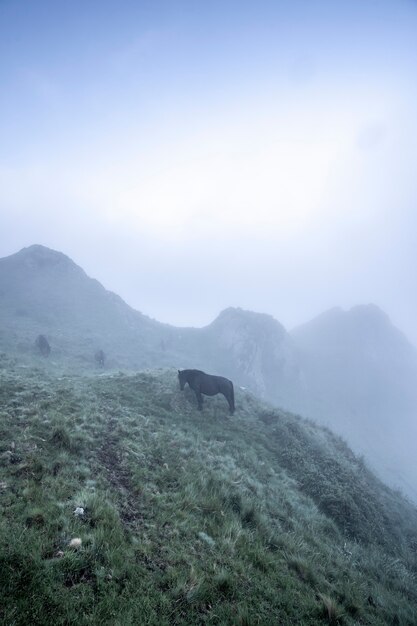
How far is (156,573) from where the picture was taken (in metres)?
5.55

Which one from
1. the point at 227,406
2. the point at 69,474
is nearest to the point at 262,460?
the point at 227,406

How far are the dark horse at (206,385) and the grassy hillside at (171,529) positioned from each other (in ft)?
9.25

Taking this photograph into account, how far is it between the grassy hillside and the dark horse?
2819mm

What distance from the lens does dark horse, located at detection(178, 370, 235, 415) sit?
1819 centimetres

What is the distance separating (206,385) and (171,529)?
37.0ft

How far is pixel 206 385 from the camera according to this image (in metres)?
18.2

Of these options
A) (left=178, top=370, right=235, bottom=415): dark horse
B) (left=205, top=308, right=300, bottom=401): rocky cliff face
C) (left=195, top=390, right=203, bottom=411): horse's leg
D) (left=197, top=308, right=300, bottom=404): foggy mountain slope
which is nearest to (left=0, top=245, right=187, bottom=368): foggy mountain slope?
(left=197, top=308, right=300, bottom=404): foggy mountain slope

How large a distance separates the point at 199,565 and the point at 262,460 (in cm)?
923

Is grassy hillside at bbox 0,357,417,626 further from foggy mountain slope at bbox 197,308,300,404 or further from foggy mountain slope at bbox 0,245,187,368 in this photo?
foggy mountain slope at bbox 197,308,300,404

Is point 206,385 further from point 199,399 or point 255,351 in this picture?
point 255,351

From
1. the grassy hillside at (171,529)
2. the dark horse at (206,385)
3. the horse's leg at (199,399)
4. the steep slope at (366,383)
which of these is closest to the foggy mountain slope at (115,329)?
the steep slope at (366,383)

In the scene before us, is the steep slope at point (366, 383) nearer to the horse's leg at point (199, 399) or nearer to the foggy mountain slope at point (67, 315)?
the foggy mountain slope at point (67, 315)

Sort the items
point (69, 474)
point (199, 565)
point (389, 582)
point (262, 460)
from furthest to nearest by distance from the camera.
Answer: point (262, 460)
point (389, 582)
point (69, 474)
point (199, 565)

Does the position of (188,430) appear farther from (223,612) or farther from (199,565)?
(223,612)
